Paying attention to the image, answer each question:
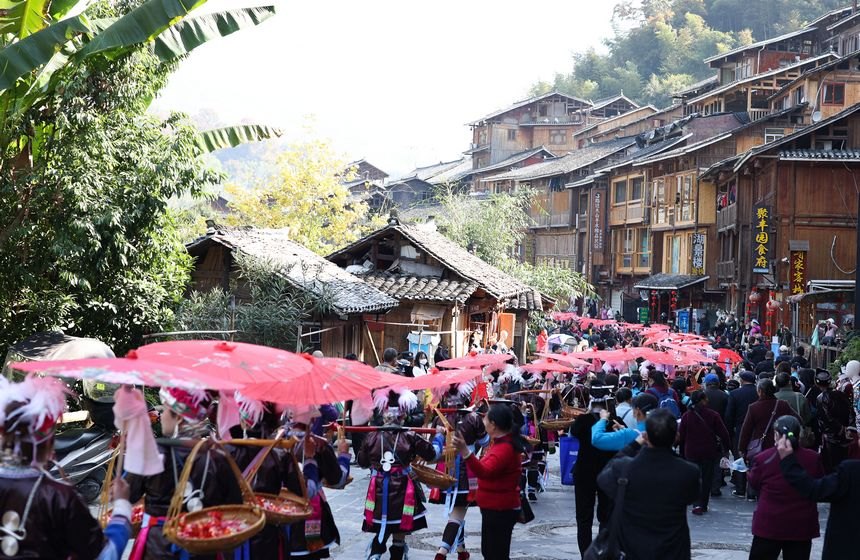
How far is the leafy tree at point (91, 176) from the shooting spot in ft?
51.5

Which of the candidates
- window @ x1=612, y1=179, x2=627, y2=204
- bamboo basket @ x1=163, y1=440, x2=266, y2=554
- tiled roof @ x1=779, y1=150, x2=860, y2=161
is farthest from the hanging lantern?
bamboo basket @ x1=163, y1=440, x2=266, y2=554

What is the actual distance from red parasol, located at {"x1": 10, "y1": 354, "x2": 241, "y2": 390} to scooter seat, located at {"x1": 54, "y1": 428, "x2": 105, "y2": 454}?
7857 millimetres

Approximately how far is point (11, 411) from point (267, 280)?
664 inches

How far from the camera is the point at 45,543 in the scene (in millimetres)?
5176

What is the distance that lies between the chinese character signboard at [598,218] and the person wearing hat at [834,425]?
45.4 meters

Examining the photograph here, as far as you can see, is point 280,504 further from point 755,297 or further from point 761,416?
point 755,297

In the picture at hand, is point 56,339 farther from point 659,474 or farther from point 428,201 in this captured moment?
point 428,201

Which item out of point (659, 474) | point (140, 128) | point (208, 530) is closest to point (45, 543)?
point (208, 530)

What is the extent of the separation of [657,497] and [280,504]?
263cm

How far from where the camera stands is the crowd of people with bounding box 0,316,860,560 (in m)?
5.24

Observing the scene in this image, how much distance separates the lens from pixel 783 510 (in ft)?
26.7

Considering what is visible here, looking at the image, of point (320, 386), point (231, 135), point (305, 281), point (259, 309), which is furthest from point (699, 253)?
point (320, 386)

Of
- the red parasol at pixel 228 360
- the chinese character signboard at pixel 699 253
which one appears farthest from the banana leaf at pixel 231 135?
the chinese character signboard at pixel 699 253

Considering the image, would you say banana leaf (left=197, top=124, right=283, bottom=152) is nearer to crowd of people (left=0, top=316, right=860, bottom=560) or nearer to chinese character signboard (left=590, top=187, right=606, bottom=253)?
crowd of people (left=0, top=316, right=860, bottom=560)
